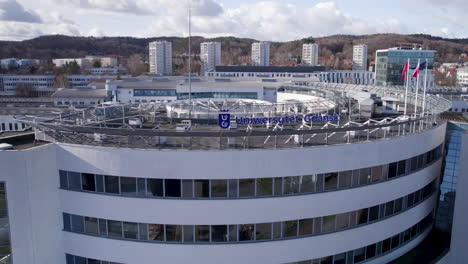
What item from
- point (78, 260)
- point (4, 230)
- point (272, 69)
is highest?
point (272, 69)

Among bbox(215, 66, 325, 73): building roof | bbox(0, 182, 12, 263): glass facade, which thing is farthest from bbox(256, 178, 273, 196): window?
bbox(215, 66, 325, 73): building roof

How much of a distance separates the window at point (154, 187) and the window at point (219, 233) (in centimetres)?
376

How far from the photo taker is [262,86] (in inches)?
A: 3140

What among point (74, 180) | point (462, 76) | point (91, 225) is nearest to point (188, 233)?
point (91, 225)

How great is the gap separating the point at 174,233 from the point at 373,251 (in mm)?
14135

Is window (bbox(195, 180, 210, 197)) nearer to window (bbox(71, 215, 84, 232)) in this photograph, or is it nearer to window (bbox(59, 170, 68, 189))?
window (bbox(71, 215, 84, 232))

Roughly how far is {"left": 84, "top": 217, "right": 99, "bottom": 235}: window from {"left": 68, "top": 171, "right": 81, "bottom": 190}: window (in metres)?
2.06

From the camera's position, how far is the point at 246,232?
74.3 feet

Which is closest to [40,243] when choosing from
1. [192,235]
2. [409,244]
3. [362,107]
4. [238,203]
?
[192,235]

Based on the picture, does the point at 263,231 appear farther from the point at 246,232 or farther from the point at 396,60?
the point at 396,60

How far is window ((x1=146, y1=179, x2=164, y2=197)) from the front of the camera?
21.8 meters

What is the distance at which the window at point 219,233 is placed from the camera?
73.2ft

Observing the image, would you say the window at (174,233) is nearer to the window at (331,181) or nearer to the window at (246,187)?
the window at (246,187)

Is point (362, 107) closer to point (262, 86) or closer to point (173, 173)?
point (173, 173)
